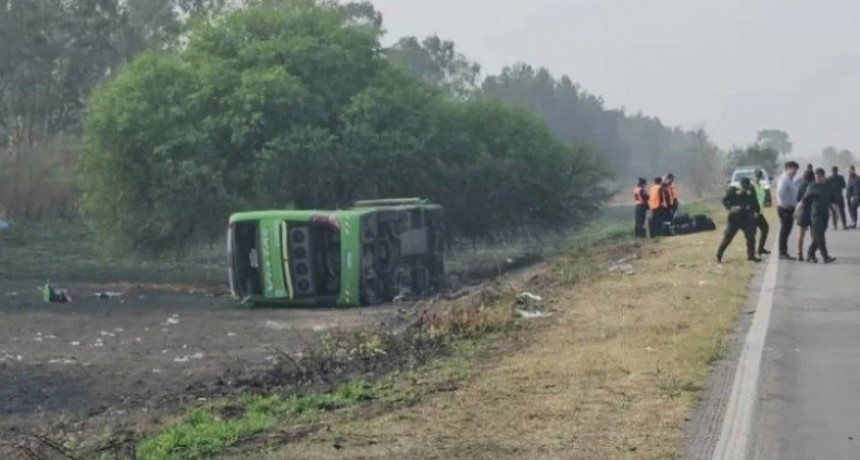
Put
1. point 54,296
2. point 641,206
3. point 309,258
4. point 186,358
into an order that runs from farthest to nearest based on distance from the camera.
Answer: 1. point 641,206
2. point 54,296
3. point 309,258
4. point 186,358

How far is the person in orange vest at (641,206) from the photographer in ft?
132

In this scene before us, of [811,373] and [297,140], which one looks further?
[297,140]

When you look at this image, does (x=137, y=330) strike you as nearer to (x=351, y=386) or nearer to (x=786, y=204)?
(x=786, y=204)

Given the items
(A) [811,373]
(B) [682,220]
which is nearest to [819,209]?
(A) [811,373]

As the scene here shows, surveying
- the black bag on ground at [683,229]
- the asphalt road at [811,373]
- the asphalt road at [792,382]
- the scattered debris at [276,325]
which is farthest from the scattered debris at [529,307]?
the black bag on ground at [683,229]

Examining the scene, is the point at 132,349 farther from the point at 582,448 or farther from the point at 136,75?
the point at 136,75

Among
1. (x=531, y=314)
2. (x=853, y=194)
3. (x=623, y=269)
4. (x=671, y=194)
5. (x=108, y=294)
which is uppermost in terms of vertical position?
(x=671, y=194)

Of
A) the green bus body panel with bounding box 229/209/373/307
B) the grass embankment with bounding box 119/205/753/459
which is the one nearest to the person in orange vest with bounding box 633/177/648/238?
the green bus body panel with bounding box 229/209/373/307

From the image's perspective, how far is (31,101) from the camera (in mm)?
76312

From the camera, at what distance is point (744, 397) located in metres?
12.5

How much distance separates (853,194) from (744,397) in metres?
26.4

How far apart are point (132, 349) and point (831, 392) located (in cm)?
1224

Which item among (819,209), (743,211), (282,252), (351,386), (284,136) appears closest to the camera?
(351,386)

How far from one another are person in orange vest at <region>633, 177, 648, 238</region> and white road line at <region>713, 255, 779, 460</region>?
813 inches
